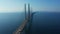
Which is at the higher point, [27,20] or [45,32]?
[27,20]

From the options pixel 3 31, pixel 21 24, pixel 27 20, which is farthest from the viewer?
pixel 3 31

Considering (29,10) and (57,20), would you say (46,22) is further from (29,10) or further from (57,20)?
(29,10)

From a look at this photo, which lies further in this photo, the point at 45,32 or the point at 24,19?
the point at 45,32

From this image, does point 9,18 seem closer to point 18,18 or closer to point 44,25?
point 18,18

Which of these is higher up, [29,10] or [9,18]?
[29,10]

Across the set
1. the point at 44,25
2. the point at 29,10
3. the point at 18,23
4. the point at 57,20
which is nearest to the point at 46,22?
the point at 44,25

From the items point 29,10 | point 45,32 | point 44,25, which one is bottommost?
point 45,32

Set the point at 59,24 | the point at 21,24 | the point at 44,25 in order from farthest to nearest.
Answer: the point at 44,25, the point at 59,24, the point at 21,24

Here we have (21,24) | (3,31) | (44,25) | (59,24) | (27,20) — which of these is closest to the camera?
(21,24)

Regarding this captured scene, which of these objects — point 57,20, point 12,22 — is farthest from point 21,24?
point 57,20
